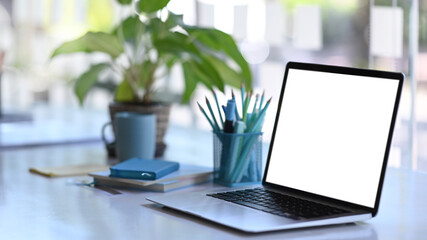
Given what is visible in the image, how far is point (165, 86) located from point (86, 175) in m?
1.38

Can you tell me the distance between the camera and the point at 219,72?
167 centimetres

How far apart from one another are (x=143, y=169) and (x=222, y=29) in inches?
48.3

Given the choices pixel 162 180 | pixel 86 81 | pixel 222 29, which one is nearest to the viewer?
pixel 162 180

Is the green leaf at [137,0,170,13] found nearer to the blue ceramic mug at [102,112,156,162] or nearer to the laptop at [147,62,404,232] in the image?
the blue ceramic mug at [102,112,156,162]

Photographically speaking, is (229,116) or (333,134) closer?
(333,134)

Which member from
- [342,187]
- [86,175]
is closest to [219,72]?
[86,175]

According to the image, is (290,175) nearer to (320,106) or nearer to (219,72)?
(320,106)

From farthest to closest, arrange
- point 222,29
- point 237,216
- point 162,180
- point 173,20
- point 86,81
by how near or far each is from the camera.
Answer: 1. point 222,29
2. point 86,81
3. point 173,20
4. point 162,180
5. point 237,216

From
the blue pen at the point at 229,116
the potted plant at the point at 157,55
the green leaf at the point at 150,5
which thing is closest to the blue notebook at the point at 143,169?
the blue pen at the point at 229,116

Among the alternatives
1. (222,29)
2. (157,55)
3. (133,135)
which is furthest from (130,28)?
(222,29)

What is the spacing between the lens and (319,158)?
1.14 m

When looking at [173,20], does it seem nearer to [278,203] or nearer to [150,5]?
[150,5]

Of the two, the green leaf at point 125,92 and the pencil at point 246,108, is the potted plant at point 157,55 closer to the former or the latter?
the green leaf at point 125,92

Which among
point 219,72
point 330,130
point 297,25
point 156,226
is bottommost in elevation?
point 156,226
